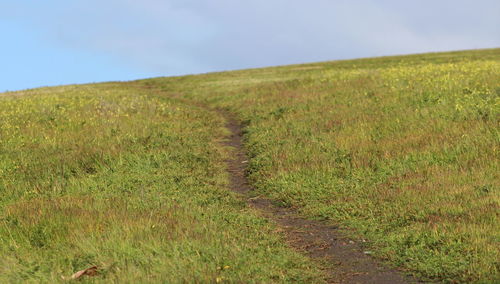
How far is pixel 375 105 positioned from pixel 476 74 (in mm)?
8279

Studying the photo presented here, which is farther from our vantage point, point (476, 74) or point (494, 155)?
point (476, 74)

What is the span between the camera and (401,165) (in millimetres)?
13391

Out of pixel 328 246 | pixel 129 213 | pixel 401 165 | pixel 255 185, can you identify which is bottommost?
pixel 328 246

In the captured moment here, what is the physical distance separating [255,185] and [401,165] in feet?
12.4

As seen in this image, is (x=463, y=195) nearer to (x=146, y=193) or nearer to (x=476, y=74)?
(x=146, y=193)

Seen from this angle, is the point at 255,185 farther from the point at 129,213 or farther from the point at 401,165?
the point at 129,213

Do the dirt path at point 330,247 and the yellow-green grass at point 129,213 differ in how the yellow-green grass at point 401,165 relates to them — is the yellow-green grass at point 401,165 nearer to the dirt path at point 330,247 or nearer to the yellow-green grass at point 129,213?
the dirt path at point 330,247

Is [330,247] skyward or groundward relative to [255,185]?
groundward

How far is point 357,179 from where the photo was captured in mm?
12992

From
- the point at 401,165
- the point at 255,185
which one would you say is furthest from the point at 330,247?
the point at 401,165

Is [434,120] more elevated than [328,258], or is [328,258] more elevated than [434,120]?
[434,120]

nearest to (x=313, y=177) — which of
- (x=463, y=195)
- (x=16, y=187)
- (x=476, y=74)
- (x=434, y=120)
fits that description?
(x=463, y=195)

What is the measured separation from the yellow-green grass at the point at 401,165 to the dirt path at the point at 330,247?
315 mm

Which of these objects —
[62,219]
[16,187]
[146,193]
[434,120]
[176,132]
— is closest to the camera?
[62,219]
